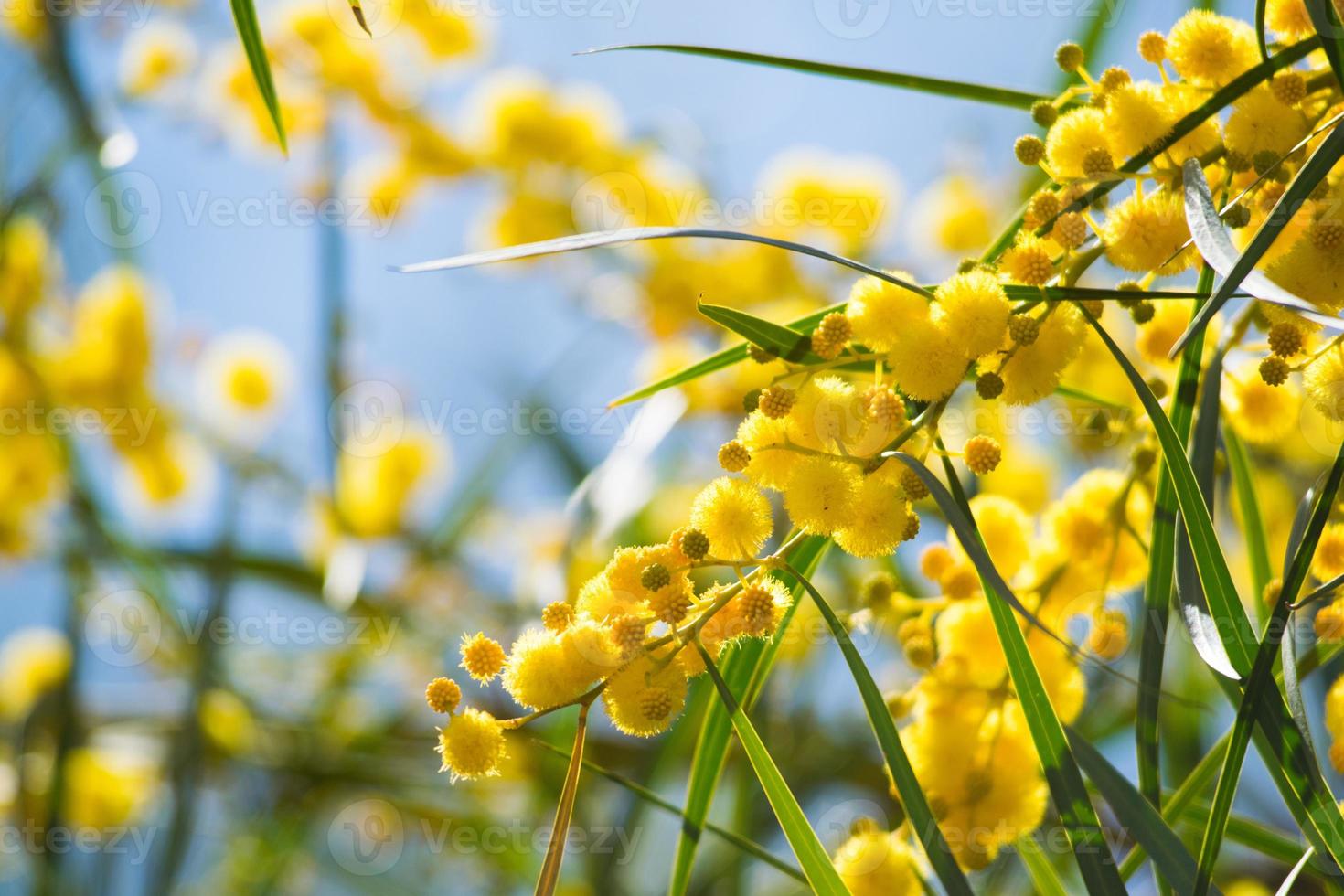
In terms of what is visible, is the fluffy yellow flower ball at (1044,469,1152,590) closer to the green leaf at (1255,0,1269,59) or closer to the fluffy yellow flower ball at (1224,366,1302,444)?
the fluffy yellow flower ball at (1224,366,1302,444)

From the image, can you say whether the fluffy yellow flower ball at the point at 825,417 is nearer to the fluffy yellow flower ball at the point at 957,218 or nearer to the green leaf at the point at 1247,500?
the green leaf at the point at 1247,500

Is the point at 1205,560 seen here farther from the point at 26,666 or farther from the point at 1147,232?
the point at 26,666

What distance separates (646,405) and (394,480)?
86 cm

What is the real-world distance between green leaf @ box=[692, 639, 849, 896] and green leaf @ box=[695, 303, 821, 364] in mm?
136

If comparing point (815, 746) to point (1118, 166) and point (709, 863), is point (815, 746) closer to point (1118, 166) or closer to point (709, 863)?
point (709, 863)

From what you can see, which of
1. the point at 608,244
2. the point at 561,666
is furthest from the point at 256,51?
A: the point at 561,666

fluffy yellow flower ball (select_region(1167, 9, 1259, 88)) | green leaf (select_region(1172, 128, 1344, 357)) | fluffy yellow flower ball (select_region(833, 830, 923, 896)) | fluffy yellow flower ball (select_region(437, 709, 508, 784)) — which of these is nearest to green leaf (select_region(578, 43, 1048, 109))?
fluffy yellow flower ball (select_region(1167, 9, 1259, 88))

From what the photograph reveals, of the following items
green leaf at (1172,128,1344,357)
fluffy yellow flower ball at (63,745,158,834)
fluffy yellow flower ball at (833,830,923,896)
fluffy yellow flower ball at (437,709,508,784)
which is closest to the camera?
green leaf at (1172,128,1344,357)

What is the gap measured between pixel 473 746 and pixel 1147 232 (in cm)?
36

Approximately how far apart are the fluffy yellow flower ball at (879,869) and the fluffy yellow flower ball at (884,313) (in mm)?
265

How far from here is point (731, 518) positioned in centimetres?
48

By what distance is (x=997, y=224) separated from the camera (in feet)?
5.34

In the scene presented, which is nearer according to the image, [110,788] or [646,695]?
[646,695]

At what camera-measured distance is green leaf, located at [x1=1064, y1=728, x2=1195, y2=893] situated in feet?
1.42
